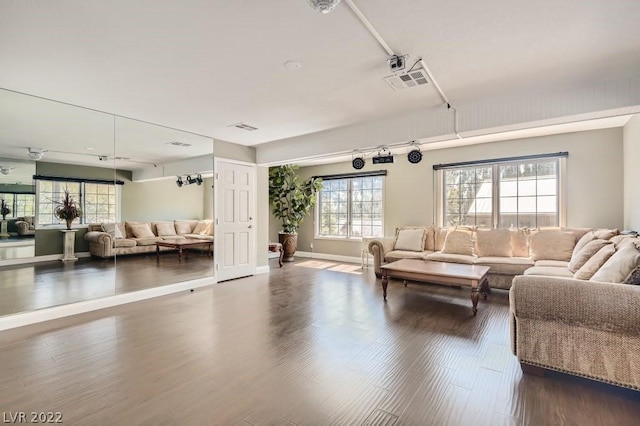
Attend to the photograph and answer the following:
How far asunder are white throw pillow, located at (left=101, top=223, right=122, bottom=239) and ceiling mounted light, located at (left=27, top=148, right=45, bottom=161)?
1.06 meters

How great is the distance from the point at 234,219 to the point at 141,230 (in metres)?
1.56

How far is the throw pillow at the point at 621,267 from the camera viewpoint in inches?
87.0

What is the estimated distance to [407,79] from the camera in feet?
9.64

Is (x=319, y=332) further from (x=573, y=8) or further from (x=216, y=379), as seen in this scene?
(x=573, y=8)

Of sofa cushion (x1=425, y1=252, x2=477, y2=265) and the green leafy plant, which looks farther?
the green leafy plant

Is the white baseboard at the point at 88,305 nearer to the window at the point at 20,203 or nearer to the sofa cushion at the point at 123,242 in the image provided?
the sofa cushion at the point at 123,242

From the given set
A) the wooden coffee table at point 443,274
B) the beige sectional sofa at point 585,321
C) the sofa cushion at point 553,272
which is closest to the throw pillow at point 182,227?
the wooden coffee table at point 443,274

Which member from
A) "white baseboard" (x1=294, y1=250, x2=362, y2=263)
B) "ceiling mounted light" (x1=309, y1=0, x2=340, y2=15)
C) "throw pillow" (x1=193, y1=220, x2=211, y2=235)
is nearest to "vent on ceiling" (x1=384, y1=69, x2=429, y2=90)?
"ceiling mounted light" (x1=309, y1=0, x2=340, y2=15)

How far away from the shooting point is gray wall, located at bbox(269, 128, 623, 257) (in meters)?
4.61

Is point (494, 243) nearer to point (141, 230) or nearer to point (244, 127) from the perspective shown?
point (244, 127)

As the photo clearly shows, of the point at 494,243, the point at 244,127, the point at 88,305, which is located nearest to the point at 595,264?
the point at 494,243

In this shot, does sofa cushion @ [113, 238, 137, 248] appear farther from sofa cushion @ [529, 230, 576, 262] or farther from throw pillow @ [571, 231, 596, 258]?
throw pillow @ [571, 231, 596, 258]

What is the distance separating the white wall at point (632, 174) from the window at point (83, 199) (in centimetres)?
687

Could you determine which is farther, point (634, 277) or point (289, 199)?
point (289, 199)
